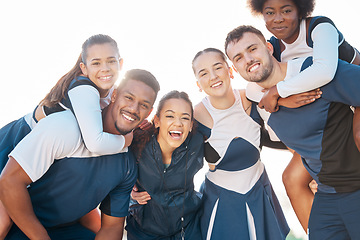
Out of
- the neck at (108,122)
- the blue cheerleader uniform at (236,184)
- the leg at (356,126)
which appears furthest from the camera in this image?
the blue cheerleader uniform at (236,184)

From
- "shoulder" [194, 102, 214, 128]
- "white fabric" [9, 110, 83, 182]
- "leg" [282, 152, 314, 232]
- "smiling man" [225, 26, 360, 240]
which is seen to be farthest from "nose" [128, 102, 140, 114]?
"leg" [282, 152, 314, 232]

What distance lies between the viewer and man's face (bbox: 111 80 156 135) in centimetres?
236

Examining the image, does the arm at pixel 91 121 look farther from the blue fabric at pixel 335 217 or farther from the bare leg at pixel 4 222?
the blue fabric at pixel 335 217

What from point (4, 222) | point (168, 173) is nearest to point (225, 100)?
point (168, 173)

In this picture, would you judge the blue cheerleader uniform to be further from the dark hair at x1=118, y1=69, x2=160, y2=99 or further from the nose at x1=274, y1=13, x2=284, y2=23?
the nose at x1=274, y1=13, x2=284, y2=23

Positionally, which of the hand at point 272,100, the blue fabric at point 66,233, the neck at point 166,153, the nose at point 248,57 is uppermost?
the nose at point 248,57

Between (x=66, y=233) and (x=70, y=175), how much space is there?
564mm

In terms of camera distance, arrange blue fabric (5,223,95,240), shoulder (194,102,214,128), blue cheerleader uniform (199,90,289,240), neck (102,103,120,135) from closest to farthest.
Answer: blue fabric (5,223,95,240) → neck (102,103,120,135) → blue cheerleader uniform (199,90,289,240) → shoulder (194,102,214,128)

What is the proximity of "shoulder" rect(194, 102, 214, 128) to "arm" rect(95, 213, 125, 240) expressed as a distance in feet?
3.38

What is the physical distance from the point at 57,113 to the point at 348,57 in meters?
2.10

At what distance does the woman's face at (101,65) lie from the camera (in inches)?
92.7

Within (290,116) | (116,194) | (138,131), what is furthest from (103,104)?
(290,116)

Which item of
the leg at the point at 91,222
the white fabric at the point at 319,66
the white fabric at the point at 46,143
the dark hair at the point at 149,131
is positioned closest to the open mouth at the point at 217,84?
the dark hair at the point at 149,131

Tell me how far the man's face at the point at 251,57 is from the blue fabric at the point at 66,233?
5.92 feet
